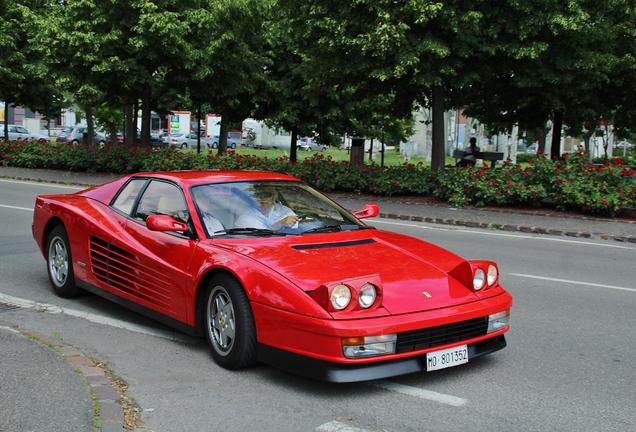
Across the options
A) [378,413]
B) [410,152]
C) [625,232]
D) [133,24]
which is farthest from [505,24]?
[410,152]

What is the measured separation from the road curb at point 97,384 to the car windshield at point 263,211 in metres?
1.27

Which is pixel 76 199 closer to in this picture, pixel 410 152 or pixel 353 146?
pixel 353 146

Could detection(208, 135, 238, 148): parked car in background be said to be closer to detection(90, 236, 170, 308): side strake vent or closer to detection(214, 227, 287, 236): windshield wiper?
detection(90, 236, 170, 308): side strake vent

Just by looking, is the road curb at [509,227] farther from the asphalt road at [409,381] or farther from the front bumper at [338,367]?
the front bumper at [338,367]

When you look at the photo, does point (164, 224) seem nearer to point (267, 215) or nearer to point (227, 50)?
point (267, 215)

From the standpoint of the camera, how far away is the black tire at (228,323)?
16.1 feet

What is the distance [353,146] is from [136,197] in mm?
16385

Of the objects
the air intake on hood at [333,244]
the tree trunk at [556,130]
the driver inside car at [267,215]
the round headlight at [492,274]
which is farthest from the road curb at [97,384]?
the tree trunk at [556,130]

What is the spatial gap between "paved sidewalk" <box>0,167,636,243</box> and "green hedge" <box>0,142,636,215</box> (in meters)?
0.37

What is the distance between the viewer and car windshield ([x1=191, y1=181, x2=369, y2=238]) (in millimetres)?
5652

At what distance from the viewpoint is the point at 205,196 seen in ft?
19.4

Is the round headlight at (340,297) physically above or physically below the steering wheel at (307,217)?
below

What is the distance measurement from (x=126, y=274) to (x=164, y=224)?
0.91 m

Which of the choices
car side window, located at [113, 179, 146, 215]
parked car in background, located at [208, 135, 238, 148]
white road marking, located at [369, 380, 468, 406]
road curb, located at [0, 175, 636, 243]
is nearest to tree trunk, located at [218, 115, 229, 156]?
road curb, located at [0, 175, 636, 243]
